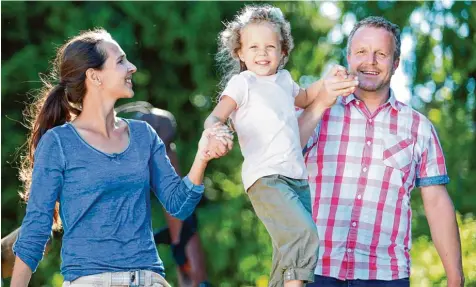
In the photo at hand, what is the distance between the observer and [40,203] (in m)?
3.17

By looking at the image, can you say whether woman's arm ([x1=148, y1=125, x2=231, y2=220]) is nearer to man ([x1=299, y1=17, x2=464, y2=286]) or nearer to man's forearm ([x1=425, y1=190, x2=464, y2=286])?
man ([x1=299, y1=17, x2=464, y2=286])

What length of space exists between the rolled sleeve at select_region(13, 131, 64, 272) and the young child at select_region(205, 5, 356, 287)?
464 mm

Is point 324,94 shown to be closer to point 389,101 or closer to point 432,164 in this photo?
point 389,101

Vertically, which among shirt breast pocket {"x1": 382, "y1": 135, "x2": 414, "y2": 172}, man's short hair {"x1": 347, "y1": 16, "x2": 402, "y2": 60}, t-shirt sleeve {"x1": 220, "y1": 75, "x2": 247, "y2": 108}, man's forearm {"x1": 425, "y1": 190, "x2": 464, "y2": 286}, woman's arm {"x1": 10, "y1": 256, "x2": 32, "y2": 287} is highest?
man's short hair {"x1": 347, "y1": 16, "x2": 402, "y2": 60}

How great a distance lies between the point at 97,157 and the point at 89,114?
18cm

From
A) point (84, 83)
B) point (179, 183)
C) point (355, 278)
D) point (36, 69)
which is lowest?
point (355, 278)

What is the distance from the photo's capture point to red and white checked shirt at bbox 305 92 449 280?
12.4 ft

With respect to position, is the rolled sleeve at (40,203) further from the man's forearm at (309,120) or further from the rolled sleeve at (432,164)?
the rolled sleeve at (432,164)

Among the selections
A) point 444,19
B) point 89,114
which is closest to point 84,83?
point 89,114

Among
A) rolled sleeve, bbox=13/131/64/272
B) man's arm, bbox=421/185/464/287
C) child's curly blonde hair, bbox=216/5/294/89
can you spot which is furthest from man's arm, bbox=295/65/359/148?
rolled sleeve, bbox=13/131/64/272

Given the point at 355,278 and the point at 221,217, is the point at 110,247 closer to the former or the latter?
the point at 355,278

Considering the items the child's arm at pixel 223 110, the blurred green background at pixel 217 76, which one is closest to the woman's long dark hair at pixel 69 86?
the child's arm at pixel 223 110

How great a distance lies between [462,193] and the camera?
24.8 feet

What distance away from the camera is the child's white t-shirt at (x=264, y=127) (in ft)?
10.9
